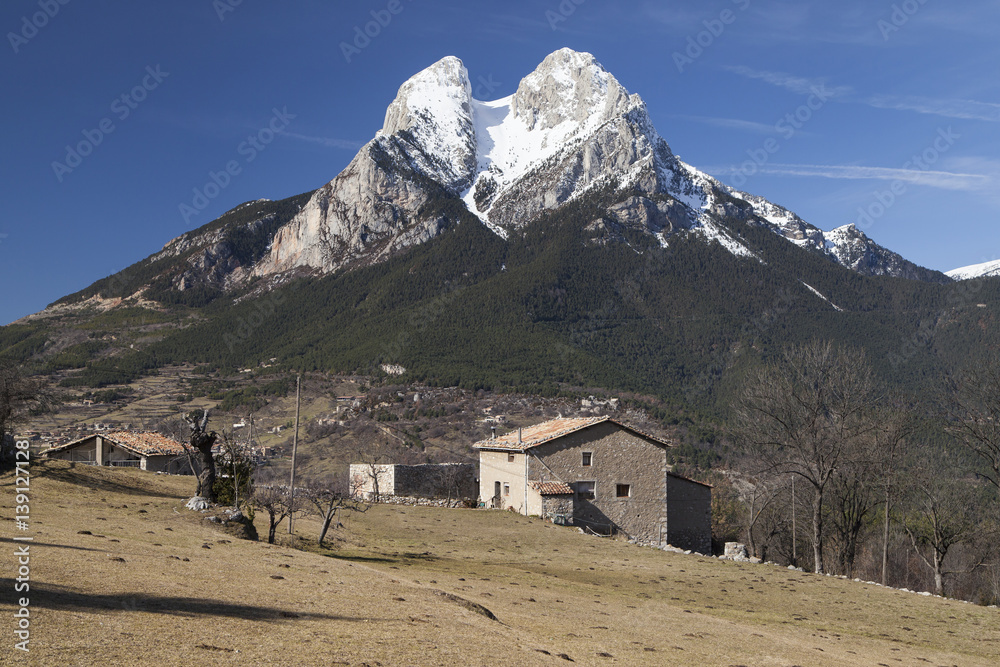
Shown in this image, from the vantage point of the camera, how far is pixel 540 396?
344ft

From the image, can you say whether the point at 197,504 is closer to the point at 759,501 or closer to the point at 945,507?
the point at 945,507

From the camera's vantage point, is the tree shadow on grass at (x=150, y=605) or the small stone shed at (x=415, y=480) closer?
the tree shadow on grass at (x=150, y=605)

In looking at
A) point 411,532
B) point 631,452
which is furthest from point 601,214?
point 411,532

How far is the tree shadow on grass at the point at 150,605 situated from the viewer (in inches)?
374

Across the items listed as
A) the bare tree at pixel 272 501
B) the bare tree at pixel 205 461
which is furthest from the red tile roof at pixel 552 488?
the bare tree at pixel 205 461

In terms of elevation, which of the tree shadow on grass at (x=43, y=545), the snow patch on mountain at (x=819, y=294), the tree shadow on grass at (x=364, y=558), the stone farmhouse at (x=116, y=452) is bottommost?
the tree shadow on grass at (x=364, y=558)

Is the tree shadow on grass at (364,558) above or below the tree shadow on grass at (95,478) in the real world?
below

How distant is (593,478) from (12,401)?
28.1 metres

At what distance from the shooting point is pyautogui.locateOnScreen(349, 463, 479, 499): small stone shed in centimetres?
4719

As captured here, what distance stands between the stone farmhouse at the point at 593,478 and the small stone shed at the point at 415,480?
733 centimetres

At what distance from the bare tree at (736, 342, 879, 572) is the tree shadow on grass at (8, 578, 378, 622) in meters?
26.7

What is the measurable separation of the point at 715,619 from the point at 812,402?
1880 cm

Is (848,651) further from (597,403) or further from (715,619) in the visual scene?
(597,403)

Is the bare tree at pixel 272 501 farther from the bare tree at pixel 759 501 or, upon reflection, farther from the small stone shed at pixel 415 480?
the bare tree at pixel 759 501
